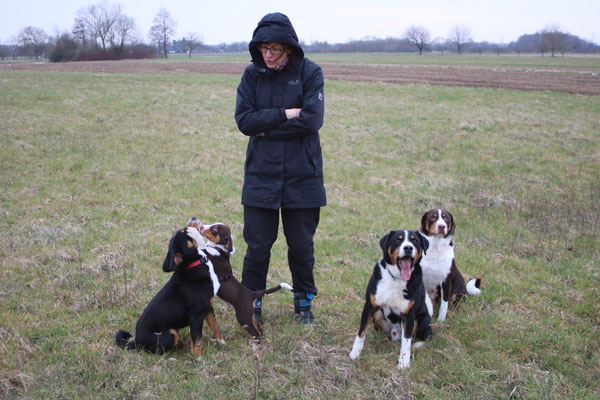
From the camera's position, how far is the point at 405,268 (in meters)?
4.00

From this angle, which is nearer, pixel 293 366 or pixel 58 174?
pixel 293 366

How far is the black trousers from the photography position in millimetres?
4438

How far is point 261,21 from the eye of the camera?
409 centimetres

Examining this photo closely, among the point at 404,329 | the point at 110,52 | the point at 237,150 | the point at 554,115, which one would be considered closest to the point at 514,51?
the point at 110,52

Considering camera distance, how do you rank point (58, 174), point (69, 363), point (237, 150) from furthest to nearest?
point (237, 150), point (58, 174), point (69, 363)

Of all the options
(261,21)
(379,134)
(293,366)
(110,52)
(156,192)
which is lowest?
(293,366)

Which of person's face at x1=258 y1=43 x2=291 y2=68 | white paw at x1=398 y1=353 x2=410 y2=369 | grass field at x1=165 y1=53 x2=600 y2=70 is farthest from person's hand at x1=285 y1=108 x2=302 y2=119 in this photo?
grass field at x1=165 y1=53 x2=600 y2=70

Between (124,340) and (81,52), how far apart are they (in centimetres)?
6912

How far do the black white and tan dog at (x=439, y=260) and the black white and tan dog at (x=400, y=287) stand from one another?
2.49ft

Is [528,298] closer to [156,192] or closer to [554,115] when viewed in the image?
[156,192]

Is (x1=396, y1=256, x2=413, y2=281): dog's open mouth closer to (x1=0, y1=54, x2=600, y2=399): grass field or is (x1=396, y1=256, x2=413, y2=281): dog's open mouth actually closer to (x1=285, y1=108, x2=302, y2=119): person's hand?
(x1=0, y1=54, x2=600, y2=399): grass field

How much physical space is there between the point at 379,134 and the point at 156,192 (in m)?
8.32

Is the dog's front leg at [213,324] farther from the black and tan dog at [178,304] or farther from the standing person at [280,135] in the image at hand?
the standing person at [280,135]

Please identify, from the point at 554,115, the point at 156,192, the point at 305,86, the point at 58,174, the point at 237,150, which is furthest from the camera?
the point at 554,115
